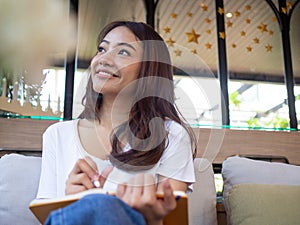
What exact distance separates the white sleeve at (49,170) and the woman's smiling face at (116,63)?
18cm

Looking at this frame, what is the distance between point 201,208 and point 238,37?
2670 millimetres

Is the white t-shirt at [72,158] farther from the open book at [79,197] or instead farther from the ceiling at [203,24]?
the ceiling at [203,24]

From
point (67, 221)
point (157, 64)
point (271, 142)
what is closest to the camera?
point (67, 221)

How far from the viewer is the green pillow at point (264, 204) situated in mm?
Answer: 1057

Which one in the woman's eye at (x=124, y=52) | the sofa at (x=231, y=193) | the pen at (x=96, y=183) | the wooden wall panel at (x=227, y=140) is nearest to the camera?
the pen at (x=96, y=183)

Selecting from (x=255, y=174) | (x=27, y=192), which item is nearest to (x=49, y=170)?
(x=27, y=192)

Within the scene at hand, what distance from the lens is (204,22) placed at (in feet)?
11.1

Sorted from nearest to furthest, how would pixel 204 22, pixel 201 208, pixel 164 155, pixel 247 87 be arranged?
pixel 164 155 < pixel 201 208 < pixel 204 22 < pixel 247 87

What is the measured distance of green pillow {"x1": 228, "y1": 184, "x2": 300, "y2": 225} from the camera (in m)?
1.06

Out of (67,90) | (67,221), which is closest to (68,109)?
(67,90)

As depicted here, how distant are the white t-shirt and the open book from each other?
0.24 metres

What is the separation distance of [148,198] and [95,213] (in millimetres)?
76

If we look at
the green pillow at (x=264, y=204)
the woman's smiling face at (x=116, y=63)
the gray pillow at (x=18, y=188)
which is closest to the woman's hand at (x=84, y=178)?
the woman's smiling face at (x=116, y=63)

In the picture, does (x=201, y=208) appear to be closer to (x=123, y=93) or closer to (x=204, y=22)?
(x=123, y=93)
